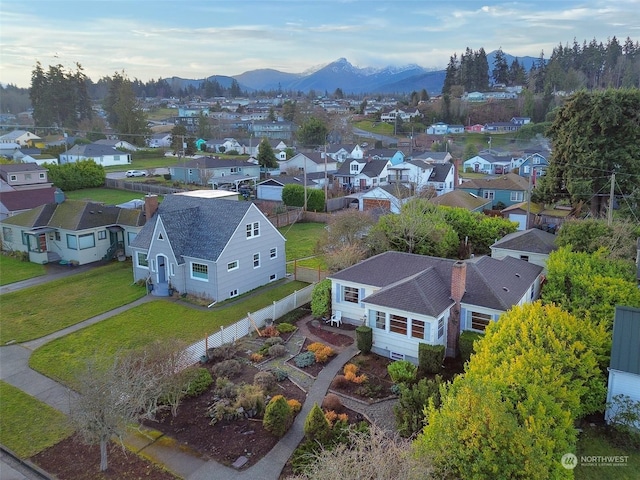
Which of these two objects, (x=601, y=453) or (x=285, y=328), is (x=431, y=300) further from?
(x=601, y=453)

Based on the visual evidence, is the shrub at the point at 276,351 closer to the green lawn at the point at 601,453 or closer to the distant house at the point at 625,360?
the green lawn at the point at 601,453

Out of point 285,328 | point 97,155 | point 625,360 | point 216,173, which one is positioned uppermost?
point 97,155

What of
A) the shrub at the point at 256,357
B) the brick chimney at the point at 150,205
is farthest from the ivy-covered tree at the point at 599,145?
the brick chimney at the point at 150,205

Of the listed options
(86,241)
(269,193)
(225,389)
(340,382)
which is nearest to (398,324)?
(340,382)

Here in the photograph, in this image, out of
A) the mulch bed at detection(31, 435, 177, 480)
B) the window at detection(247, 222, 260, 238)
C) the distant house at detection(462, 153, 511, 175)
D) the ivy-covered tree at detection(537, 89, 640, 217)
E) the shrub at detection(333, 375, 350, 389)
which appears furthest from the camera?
the distant house at detection(462, 153, 511, 175)

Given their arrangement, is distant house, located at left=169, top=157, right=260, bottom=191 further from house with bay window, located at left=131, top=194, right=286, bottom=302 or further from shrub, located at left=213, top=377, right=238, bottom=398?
shrub, located at left=213, top=377, right=238, bottom=398
